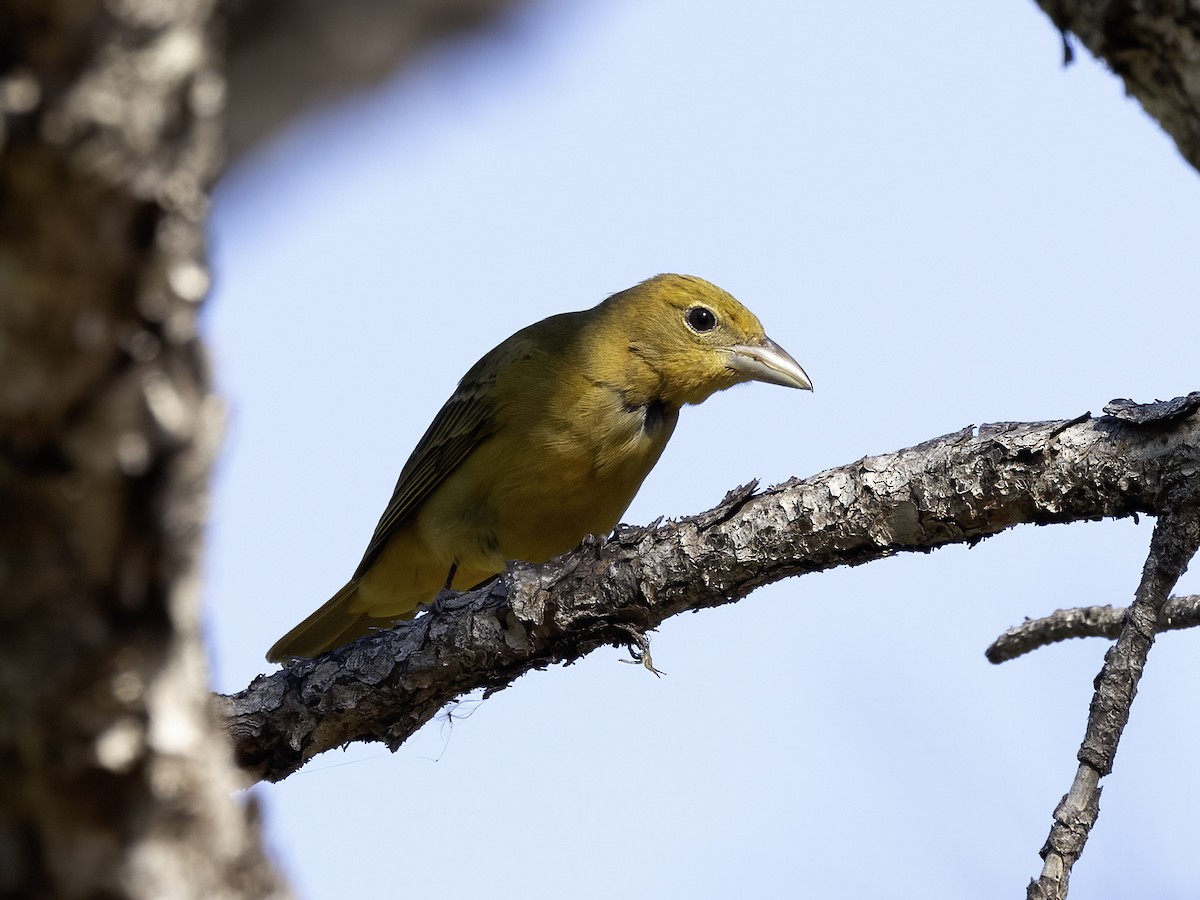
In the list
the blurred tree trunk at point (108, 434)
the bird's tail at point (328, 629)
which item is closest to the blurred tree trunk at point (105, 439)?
the blurred tree trunk at point (108, 434)

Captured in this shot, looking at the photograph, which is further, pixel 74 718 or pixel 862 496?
pixel 862 496

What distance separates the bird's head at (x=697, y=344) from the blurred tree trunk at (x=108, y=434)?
490 cm

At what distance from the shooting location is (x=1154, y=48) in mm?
1859

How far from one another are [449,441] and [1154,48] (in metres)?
4.90

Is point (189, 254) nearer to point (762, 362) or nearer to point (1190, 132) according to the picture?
point (1190, 132)

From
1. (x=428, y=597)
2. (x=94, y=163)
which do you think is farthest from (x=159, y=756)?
(x=428, y=597)

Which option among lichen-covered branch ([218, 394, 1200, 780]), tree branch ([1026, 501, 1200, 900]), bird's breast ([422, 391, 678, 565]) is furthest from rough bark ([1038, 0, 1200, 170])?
bird's breast ([422, 391, 678, 565])

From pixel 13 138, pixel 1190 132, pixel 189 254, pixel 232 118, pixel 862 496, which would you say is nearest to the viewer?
pixel 232 118

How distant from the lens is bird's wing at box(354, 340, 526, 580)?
6.38 m

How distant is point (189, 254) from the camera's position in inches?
53.3

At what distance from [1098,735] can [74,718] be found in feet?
7.30

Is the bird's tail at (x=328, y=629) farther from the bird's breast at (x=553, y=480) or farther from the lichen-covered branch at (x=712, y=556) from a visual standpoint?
the lichen-covered branch at (x=712, y=556)

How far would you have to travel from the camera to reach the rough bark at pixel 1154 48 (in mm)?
1833

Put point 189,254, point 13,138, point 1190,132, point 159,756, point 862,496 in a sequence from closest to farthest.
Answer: point 13,138
point 189,254
point 159,756
point 1190,132
point 862,496
